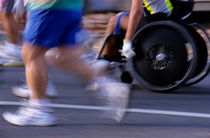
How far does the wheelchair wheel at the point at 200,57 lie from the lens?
20.1 ft

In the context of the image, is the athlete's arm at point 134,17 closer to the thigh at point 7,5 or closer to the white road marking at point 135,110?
the white road marking at point 135,110

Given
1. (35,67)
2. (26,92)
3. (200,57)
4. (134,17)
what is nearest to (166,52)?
(200,57)

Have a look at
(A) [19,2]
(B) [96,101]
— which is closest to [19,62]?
(A) [19,2]

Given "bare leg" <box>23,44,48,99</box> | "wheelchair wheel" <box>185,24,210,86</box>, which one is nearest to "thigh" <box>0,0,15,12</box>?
"bare leg" <box>23,44,48,99</box>

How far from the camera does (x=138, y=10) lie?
18.8 ft

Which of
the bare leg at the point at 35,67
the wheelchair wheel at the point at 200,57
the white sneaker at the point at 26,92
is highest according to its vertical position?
the bare leg at the point at 35,67

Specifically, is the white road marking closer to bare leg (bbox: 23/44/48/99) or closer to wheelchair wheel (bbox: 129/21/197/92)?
bare leg (bbox: 23/44/48/99)

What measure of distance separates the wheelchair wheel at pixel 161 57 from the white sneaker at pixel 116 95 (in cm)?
140

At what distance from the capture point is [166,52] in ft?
20.0

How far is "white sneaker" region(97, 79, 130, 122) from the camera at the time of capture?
4.69 m

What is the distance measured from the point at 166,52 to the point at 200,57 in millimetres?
377

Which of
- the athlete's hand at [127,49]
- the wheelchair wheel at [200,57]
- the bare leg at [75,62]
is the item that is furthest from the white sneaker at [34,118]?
the wheelchair wheel at [200,57]

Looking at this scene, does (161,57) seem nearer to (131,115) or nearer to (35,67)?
(131,115)

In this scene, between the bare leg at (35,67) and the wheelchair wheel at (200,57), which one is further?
the wheelchair wheel at (200,57)
